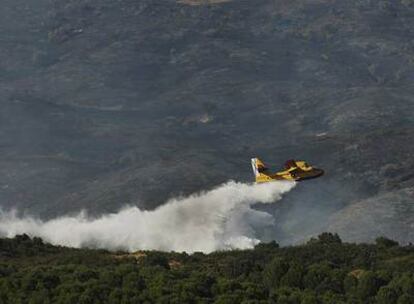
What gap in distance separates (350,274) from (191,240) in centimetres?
8278

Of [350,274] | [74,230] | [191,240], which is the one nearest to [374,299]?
[350,274]

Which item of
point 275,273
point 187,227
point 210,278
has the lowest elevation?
point 187,227

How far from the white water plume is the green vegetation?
149 ft

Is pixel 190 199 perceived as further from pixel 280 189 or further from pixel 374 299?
pixel 374 299

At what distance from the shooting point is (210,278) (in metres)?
71.4

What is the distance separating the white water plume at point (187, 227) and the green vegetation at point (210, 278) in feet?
149

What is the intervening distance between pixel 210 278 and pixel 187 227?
3440 inches

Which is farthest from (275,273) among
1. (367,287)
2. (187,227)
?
(187,227)

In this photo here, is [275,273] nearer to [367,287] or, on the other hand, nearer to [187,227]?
[367,287]

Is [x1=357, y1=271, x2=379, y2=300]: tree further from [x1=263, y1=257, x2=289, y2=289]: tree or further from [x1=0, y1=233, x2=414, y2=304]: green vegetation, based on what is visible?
[x1=263, y1=257, x2=289, y2=289]: tree

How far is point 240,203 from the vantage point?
494 ft

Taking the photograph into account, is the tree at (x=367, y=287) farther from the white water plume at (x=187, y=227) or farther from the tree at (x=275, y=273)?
the white water plume at (x=187, y=227)

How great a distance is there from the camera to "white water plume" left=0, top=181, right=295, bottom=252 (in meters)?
156

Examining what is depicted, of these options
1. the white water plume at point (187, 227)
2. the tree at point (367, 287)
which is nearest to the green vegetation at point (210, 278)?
the tree at point (367, 287)
